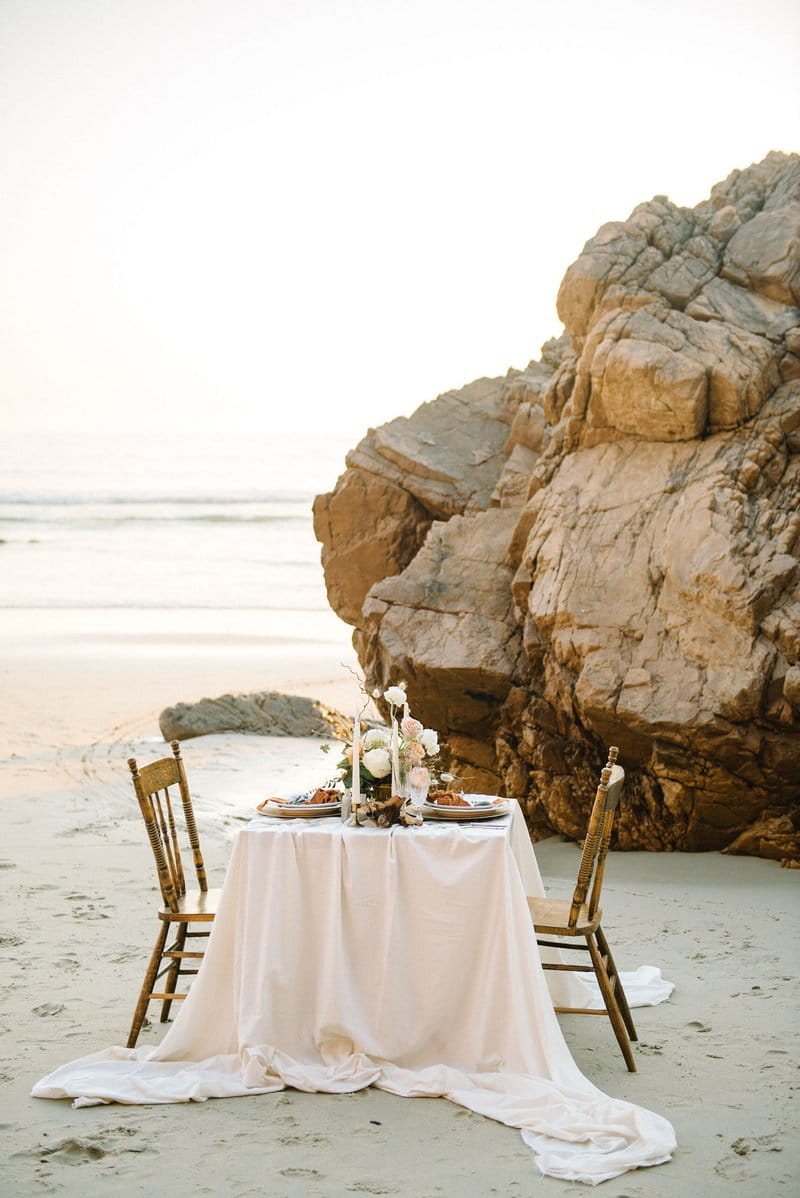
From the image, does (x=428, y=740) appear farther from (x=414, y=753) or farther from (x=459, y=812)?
(x=459, y=812)

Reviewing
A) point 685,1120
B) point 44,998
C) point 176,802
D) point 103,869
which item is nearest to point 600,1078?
point 685,1120

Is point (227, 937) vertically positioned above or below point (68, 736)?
above

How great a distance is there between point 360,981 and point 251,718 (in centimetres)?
758

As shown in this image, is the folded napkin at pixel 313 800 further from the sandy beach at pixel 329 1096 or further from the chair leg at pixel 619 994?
the chair leg at pixel 619 994

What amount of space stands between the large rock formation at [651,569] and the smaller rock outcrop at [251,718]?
9.17 ft

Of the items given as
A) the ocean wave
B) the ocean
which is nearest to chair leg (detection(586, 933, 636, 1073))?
the ocean

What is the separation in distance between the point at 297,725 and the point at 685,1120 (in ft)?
26.8

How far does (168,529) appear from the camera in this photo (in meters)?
32.9

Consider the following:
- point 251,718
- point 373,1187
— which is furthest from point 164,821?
point 251,718

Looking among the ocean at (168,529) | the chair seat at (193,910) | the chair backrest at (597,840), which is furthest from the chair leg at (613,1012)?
the ocean at (168,529)

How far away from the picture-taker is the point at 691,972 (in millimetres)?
5406

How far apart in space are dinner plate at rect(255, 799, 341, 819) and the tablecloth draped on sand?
0.55ft

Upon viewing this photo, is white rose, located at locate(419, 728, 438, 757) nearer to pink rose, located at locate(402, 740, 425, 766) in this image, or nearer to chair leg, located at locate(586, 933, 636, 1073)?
pink rose, located at locate(402, 740, 425, 766)

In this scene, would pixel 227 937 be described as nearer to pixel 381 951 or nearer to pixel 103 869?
pixel 381 951
